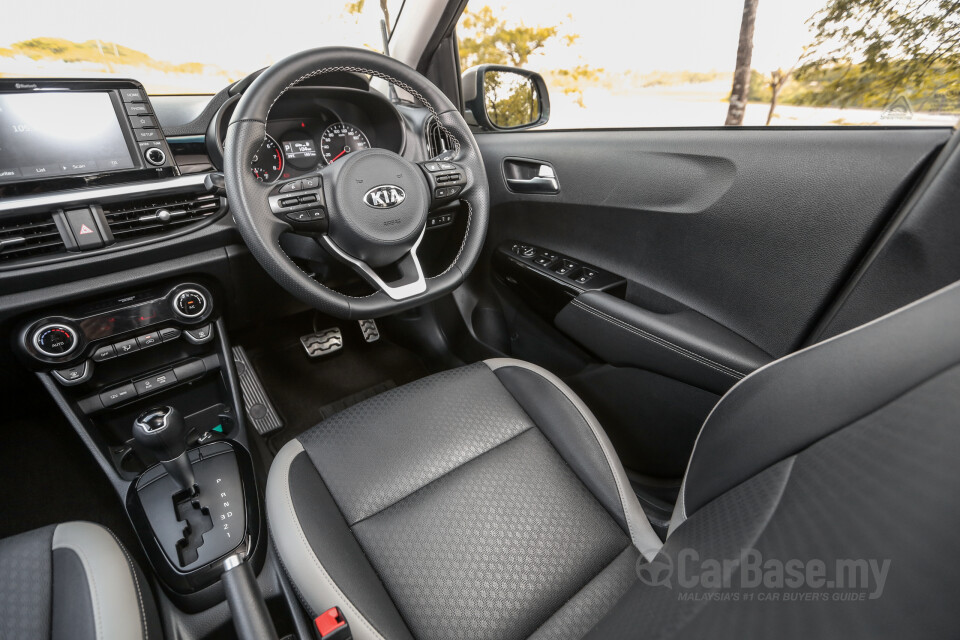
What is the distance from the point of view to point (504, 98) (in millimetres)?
1807

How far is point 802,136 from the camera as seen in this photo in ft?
3.29

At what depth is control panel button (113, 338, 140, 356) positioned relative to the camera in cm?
120

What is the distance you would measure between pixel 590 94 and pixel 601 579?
4.46ft

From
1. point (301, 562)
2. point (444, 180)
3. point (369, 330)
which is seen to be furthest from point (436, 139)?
point (301, 562)

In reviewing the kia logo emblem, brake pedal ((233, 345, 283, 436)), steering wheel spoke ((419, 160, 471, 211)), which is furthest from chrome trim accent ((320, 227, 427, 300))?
brake pedal ((233, 345, 283, 436))

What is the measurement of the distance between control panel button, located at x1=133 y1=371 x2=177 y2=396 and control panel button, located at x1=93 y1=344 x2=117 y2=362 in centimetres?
12

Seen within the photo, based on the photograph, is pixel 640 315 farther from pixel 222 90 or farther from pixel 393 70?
pixel 222 90

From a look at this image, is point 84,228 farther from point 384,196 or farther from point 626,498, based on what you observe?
point 626,498

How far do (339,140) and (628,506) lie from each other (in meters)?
1.25

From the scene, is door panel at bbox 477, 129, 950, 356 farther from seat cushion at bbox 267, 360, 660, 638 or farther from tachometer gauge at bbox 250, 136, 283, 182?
tachometer gauge at bbox 250, 136, 283, 182

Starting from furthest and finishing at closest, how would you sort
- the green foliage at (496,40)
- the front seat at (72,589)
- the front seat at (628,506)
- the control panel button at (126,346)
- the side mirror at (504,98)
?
the side mirror at (504,98) → the green foliage at (496,40) → the control panel button at (126,346) → the front seat at (72,589) → the front seat at (628,506)

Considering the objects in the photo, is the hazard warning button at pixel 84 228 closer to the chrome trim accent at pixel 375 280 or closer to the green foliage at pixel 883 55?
the chrome trim accent at pixel 375 280

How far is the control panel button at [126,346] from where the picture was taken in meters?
1.20

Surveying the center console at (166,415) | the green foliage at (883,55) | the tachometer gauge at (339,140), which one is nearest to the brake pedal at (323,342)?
the center console at (166,415)
